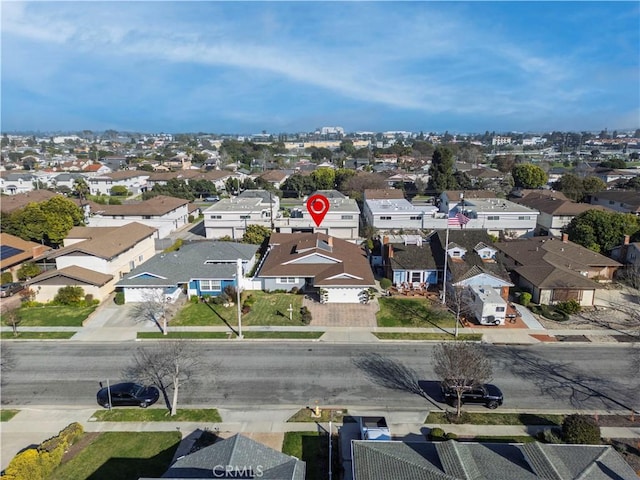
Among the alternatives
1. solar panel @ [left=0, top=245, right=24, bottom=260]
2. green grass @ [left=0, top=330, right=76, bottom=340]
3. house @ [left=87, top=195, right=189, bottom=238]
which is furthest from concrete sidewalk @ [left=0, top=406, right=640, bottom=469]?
house @ [left=87, top=195, right=189, bottom=238]

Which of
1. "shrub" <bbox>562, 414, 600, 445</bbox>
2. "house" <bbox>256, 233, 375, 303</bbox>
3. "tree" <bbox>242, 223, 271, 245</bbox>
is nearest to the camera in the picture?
"shrub" <bbox>562, 414, 600, 445</bbox>

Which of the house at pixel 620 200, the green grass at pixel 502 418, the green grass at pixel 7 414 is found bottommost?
the green grass at pixel 7 414

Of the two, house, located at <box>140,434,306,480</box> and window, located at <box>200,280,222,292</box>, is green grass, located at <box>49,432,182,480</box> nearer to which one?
house, located at <box>140,434,306,480</box>

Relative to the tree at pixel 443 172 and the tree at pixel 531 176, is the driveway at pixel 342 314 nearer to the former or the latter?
the tree at pixel 443 172

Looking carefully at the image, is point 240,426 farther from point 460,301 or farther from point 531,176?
point 531,176

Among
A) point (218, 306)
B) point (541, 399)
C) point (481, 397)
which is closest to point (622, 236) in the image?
point (541, 399)

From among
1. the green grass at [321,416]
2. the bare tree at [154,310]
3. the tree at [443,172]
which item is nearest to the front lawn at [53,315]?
the bare tree at [154,310]

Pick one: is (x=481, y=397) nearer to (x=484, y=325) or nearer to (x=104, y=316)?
(x=484, y=325)
